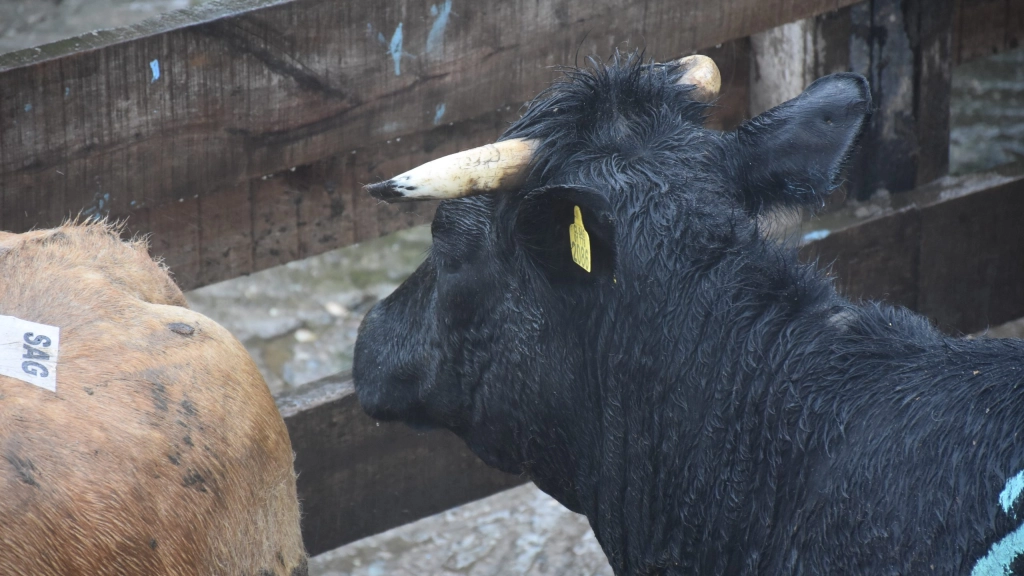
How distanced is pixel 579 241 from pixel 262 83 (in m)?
1.35

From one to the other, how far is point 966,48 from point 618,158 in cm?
306

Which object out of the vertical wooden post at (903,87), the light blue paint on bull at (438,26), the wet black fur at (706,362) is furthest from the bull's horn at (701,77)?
the vertical wooden post at (903,87)

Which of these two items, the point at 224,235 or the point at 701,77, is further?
the point at 224,235

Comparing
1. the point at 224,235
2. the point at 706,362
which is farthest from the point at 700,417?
the point at 224,235

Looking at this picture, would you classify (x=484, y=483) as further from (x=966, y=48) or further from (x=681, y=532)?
(x=966, y=48)

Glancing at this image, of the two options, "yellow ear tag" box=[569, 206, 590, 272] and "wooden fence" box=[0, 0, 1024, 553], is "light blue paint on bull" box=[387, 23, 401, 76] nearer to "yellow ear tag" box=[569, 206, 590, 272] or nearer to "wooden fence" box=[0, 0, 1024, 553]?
"wooden fence" box=[0, 0, 1024, 553]

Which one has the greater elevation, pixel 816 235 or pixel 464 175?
pixel 464 175

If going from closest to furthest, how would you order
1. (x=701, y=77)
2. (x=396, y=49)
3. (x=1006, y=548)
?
(x=1006, y=548) < (x=701, y=77) < (x=396, y=49)

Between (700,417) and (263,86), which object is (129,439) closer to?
(700,417)

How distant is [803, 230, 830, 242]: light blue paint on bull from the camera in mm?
3955

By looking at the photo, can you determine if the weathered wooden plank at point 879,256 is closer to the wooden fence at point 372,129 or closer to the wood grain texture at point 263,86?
the wooden fence at point 372,129

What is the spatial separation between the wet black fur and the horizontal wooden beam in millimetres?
1800

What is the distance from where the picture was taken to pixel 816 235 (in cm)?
397

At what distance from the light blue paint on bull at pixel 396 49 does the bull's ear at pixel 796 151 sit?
1297 mm
